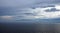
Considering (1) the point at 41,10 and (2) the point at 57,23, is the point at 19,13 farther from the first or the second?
(2) the point at 57,23

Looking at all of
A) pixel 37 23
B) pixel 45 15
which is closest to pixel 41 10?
pixel 45 15

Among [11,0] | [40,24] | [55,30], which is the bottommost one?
[55,30]

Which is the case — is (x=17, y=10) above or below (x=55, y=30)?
above

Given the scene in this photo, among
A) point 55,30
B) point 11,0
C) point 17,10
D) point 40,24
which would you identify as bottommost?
point 55,30

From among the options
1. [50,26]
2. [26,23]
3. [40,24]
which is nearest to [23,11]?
[26,23]

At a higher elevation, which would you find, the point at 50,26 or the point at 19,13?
the point at 19,13

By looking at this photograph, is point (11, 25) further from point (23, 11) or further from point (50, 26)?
point (50, 26)
